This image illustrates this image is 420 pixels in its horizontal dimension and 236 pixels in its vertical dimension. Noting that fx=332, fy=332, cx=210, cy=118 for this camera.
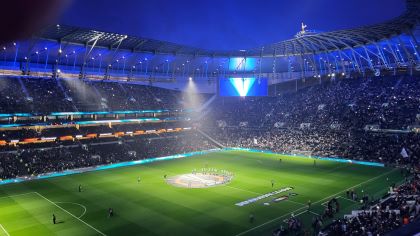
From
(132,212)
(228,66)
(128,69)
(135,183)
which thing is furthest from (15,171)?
(228,66)

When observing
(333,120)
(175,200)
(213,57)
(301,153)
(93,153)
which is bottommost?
(175,200)

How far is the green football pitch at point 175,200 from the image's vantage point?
3183 cm

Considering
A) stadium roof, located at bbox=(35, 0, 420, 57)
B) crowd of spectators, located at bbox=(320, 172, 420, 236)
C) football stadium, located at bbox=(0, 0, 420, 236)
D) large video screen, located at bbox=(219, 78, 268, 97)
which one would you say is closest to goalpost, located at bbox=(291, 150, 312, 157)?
football stadium, located at bbox=(0, 0, 420, 236)

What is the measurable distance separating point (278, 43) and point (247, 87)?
24.7m

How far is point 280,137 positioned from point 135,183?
137ft

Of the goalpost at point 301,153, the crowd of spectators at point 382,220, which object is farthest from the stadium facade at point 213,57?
the crowd of spectators at point 382,220

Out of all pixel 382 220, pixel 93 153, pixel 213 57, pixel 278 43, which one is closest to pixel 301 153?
pixel 278 43

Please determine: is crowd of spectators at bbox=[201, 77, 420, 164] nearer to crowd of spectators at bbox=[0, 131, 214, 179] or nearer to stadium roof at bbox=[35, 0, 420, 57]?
crowd of spectators at bbox=[0, 131, 214, 179]

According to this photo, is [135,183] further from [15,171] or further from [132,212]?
[15,171]

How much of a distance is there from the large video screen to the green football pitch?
42917 millimetres

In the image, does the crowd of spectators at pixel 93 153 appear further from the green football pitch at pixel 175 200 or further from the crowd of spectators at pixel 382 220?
the crowd of spectators at pixel 382 220

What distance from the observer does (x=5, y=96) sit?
68.8m

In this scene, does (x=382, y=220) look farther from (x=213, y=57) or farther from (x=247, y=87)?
(x=247, y=87)

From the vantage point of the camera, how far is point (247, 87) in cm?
10025
